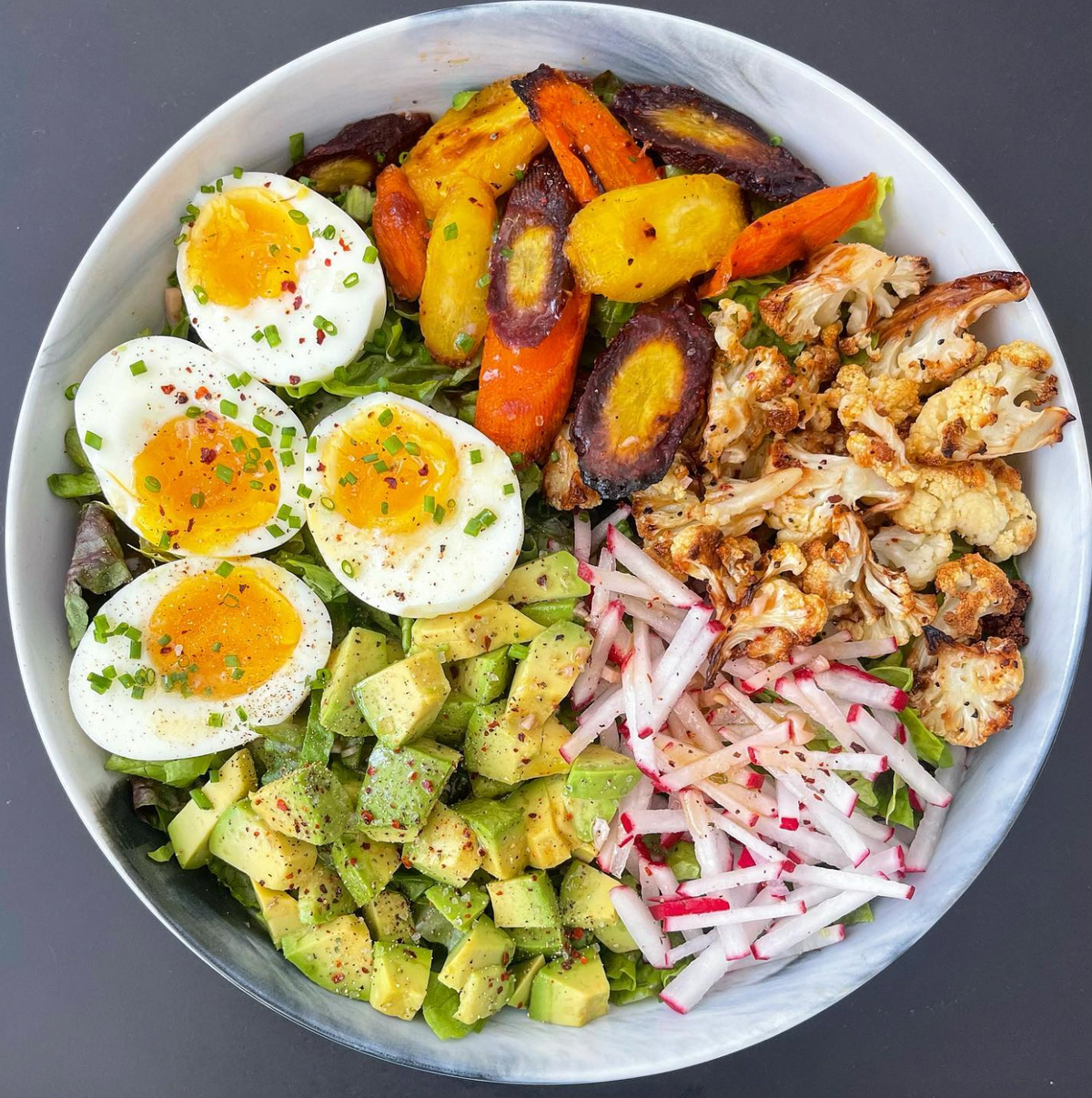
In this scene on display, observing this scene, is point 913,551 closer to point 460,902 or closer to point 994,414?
point 994,414

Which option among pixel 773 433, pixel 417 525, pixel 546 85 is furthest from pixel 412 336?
pixel 773 433

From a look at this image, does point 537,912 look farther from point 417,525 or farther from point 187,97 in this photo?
point 187,97

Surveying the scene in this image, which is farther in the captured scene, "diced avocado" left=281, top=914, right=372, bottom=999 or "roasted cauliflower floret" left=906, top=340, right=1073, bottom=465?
"diced avocado" left=281, top=914, right=372, bottom=999

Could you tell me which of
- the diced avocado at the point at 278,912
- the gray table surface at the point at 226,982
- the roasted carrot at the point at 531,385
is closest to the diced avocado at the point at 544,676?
the roasted carrot at the point at 531,385

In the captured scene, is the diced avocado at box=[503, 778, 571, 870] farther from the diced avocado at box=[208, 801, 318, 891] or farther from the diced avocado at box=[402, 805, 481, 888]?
the diced avocado at box=[208, 801, 318, 891]

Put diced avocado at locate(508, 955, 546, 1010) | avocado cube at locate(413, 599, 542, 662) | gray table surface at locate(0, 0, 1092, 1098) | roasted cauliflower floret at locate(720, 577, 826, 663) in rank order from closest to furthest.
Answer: roasted cauliflower floret at locate(720, 577, 826, 663), avocado cube at locate(413, 599, 542, 662), diced avocado at locate(508, 955, 546, 1010), gray table surface at locate(0, 0, 1092, 1098)

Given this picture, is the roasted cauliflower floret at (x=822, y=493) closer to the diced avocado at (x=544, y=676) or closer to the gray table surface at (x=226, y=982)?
the diced avocado at (x=544, y=676)

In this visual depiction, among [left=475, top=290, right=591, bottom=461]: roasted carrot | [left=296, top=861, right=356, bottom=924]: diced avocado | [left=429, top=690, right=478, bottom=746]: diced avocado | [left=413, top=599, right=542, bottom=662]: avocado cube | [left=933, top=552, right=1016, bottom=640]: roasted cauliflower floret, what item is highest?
[left=475, top=290, right=591, bottom=461]: roasted carrot

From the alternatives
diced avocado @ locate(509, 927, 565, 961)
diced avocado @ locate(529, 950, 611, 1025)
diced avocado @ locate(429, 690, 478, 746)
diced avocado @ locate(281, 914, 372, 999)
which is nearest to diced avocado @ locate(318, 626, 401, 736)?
diced avocado @ locate(429, 690, 478, 746)
